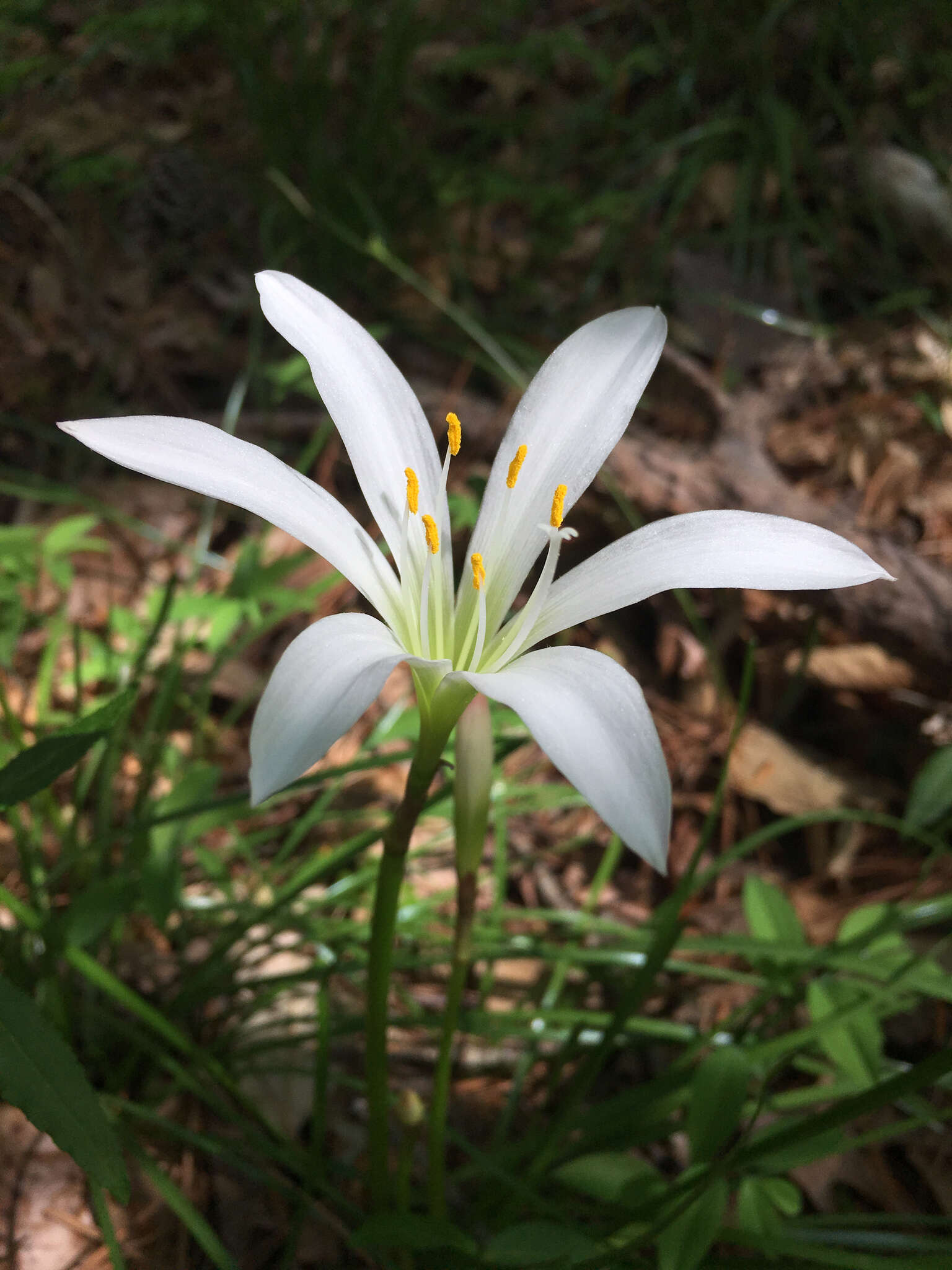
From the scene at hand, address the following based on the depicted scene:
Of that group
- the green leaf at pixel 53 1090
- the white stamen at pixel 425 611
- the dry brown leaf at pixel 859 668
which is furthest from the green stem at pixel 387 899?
the dry brown leaf at pixel 859 668

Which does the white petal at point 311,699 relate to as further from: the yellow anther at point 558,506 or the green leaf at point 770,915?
the green leaf at point 770,915

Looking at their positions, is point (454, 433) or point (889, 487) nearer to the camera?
point (454, 433)

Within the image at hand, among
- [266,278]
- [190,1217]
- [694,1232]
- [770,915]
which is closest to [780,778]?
[770,915]

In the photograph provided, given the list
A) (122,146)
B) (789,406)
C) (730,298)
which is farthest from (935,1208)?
(122,146)

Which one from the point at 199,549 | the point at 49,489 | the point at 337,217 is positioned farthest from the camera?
the point at 337,217

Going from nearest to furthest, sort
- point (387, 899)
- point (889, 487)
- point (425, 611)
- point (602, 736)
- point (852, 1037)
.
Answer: point (602, 736)
point (387, 899)
point (425, 611)
point (852, 1037)
point (889, 487)

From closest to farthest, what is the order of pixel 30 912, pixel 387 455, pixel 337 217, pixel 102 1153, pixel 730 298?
pixel 102 1153, pixel 387 455, pixel 30 912, pixel 337 217, pixel 730 298

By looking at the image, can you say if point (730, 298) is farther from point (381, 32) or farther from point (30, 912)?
point (30, 912)

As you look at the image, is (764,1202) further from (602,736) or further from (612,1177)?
(602,736)
